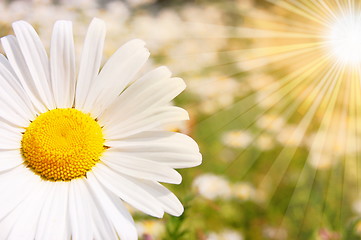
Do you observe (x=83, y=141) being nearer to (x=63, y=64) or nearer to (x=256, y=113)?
(x=63, y=64)

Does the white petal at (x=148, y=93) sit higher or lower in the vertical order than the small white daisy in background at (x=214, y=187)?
higher

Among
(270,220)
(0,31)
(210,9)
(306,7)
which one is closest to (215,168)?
(270,220)

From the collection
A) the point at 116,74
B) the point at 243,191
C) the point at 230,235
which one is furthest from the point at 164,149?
the point at 243,191

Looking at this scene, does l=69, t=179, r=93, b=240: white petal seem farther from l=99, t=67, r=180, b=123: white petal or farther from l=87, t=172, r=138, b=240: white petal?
l=99, t=67, r=180, b=123: white petal

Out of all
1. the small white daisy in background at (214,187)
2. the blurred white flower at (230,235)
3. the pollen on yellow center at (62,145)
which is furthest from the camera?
the small white daisy in background at (214,187)

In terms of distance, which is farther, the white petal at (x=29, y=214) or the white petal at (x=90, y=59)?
the white petal at (x=90, y=59)

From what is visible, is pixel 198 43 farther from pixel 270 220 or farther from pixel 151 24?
pixel 270 220

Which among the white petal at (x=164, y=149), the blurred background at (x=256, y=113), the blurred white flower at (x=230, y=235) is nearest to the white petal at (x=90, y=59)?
the white petal at (x=164, y=149)

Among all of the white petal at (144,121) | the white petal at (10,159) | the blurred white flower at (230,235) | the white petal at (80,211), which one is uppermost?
the white petal at (144,121)

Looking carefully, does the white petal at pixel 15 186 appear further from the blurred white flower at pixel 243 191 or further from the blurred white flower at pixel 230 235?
the blurred white flower at pixel 243 191
